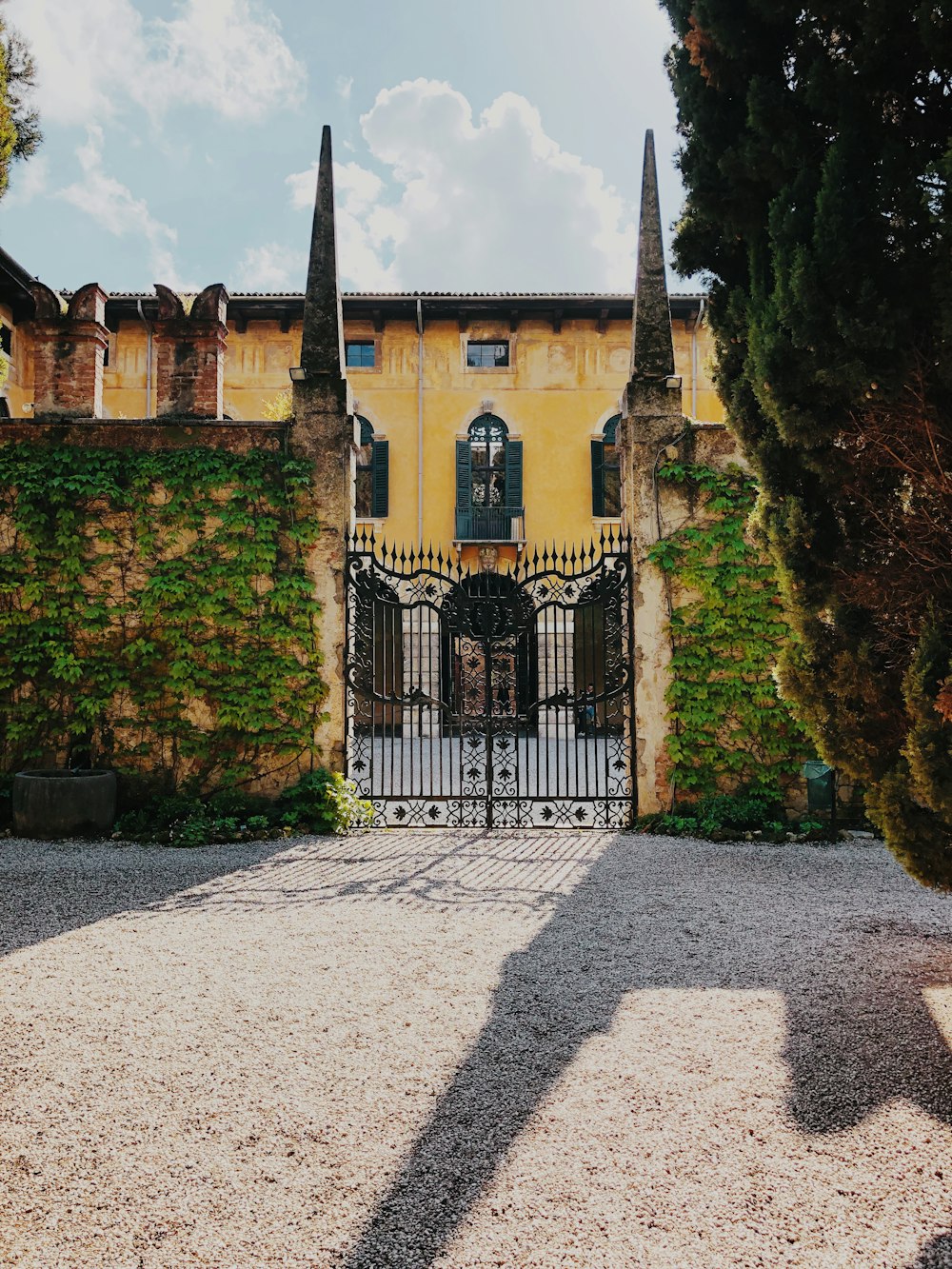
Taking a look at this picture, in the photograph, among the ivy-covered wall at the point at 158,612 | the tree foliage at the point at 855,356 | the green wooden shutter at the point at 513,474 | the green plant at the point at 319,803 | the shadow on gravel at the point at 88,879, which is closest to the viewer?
the tree foliage at the point at 855,356

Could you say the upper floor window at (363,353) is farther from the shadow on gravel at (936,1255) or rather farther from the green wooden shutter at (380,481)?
the shadow on gravel at (936,1255)

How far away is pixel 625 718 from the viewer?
26.5ft

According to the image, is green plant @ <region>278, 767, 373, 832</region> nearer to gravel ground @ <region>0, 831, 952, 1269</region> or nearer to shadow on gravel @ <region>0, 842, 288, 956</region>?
shadow on gravel @ <region>0, 842, 288, 956</region>

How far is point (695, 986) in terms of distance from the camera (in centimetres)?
396

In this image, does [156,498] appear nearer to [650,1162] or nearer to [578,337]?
[650,1162]

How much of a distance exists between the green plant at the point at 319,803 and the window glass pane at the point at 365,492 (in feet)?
41.4

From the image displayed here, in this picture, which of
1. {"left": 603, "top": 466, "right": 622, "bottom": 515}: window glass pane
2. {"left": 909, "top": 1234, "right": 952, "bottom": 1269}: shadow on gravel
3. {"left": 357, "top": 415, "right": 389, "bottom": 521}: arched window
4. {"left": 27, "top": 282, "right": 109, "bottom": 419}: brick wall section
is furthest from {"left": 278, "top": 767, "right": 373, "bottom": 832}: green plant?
{"left": 603, "top": 466, "right": 622, "bottom": 515}: window glass pane

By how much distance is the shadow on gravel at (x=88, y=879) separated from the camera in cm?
496

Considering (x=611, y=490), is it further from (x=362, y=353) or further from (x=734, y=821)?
(x=734, y=821)

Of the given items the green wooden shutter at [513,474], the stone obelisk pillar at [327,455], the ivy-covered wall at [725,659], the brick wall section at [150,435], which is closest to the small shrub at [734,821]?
the ivy-covered wall at [725,659]

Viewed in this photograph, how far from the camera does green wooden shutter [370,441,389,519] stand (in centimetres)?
1980

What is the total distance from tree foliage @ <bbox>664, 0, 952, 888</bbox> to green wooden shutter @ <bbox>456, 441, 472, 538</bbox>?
627 inches

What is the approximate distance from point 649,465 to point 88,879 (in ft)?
19.0

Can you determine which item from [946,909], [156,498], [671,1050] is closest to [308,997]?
[671,1050]
